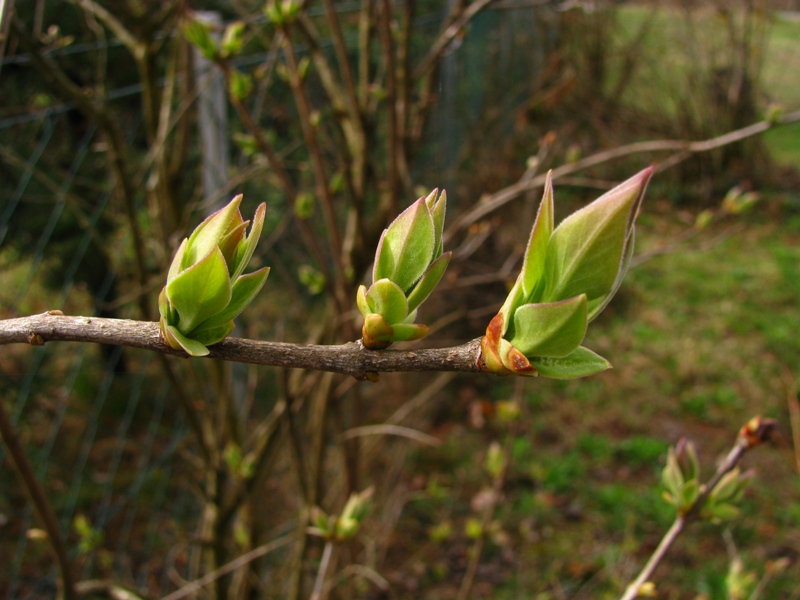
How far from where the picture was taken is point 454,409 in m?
3.65

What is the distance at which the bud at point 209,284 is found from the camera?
378 millimetres

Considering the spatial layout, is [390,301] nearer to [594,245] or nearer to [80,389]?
[594,245]

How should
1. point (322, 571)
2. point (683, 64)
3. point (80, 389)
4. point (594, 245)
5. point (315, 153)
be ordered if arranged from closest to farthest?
point (594, 245), point (322, 571), point (315, 153), point (80, 389), point (683, 64)

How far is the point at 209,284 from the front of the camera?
0.38 metres

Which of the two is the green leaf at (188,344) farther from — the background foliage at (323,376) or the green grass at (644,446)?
the green grass at (644,446)

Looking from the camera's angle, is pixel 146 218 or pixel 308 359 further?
pixel 146 218

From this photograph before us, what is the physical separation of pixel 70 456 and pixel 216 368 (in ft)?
4.80

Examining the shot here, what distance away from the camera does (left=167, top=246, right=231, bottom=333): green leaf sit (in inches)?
14.9

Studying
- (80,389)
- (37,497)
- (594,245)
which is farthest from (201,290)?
(80,389)

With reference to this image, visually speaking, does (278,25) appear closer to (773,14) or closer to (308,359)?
(308,359)

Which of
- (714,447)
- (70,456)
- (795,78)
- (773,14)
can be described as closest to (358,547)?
(70,456)

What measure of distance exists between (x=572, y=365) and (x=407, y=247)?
0.12 meters

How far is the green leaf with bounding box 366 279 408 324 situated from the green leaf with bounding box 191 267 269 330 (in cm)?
7

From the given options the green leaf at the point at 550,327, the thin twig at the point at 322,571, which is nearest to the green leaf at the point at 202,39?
the thin twig at the point at 322,571
